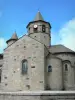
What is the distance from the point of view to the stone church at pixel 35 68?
85.3ft

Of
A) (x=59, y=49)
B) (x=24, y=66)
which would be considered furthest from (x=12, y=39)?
(x=24, y=66)

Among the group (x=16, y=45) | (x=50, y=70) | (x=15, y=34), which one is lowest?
(x=50, y=70)

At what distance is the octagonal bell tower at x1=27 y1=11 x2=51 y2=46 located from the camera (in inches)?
1373

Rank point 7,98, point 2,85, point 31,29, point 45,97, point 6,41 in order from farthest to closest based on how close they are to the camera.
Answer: point 6,41
point 31,29
point 2,85
point 7,98
point 45,97

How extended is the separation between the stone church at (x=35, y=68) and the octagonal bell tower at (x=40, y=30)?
642 cm

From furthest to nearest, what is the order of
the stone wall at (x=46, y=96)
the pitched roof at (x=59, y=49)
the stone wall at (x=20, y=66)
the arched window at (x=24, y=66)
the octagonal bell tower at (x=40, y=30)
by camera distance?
the octagonal bell tower at (x=40, y=30)
the pitched roof at (x=59, y=49)
the arched window at (x=24, y=66)
the stone wall at (x=20, y=66)
the stone wall at (x=46, y=96)

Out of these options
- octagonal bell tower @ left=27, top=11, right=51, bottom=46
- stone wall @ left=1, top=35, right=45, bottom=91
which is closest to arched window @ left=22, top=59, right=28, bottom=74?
stone wall @ left=1, top=35, right=45, bottom=91

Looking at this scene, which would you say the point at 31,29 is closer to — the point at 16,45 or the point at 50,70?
the point at 16,45

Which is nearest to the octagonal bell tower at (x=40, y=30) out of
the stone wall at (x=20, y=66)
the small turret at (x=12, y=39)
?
the small turret at (x=12, y=39)

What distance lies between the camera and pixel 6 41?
39.0m

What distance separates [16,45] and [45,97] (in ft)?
50.7

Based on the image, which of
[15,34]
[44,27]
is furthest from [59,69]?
[15,34]

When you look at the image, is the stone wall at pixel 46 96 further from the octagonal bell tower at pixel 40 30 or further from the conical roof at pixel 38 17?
the conical roof at pixel 38 17

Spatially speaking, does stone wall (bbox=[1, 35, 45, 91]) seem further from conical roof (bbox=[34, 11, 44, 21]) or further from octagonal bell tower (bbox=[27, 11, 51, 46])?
conical roof (bbox=[34, 11, 44, 21])
